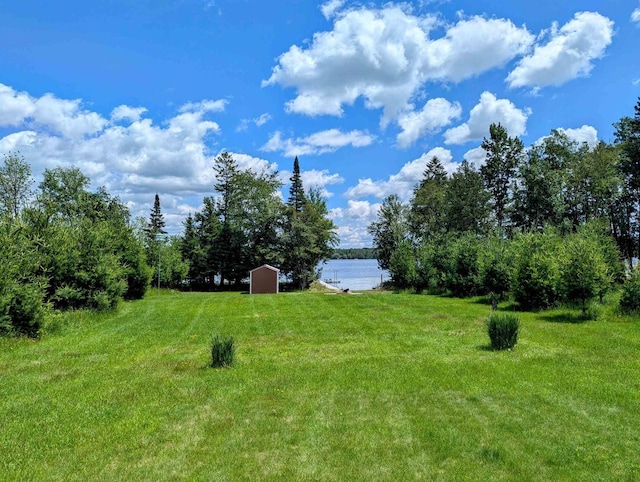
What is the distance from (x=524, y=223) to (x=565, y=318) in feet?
85.8

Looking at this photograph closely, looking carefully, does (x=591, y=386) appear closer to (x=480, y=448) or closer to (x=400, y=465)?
(x=480, y=448)

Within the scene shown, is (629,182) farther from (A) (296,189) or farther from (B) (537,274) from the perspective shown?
(A) (296,189)

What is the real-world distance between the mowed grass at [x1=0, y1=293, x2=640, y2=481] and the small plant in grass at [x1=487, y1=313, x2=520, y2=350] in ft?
0.91

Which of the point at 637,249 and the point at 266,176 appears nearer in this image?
the point at 637,249

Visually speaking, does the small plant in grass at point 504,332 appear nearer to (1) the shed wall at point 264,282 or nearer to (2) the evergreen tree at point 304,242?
(1) the shed wall at point 264,282

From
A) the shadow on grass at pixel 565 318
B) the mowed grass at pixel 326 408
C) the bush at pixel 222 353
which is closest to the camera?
the mowed grass at pixel 326 408

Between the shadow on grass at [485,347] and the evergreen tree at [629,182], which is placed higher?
the evergreen tree at [629,182]

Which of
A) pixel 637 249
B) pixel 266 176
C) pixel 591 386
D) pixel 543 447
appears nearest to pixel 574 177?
pixel 637 249

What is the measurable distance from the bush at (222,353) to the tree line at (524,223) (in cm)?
1178

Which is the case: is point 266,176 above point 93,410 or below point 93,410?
above

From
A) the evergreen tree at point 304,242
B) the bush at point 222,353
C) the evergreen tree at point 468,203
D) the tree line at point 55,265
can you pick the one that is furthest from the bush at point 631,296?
the evergreen tree at point 304,242

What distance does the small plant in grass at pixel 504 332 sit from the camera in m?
9.77

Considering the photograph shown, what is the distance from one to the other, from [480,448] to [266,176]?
40417mm

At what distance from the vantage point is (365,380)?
25.1 feet
